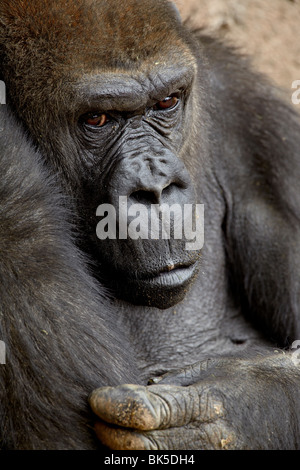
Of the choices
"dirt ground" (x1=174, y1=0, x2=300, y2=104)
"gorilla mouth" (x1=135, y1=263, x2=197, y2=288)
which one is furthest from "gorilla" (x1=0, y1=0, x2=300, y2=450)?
"dirt ground" (x1=174, y1=0, x2=300, y2=104)

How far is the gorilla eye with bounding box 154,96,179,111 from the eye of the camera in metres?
3.34

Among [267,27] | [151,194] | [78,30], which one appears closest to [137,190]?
[151,194]

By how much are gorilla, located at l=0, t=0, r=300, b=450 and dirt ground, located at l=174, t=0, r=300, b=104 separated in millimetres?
2235

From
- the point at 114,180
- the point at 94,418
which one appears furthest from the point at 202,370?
the point at 114,180

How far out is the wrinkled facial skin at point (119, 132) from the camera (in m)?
3.03

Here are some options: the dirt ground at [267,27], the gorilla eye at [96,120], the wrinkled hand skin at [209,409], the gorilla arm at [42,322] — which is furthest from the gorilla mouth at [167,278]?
the dirt ground at [267,27]

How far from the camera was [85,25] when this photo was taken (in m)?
3.05

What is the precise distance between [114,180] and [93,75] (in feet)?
1.50

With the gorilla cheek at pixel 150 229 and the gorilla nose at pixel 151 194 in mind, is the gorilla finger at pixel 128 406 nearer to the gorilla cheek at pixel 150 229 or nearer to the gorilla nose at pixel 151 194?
the gorilla cheek at pixel 150 229

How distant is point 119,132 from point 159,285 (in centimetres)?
71

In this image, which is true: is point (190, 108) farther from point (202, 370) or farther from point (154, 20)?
point (202, 370)

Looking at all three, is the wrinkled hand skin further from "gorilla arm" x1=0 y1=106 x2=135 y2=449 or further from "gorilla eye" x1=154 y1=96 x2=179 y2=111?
"gorilla eye" x1=154 y1=96 x2=179 y2=111

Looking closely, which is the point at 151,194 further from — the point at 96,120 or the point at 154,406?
the point at 154,406

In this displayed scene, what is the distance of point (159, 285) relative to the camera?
306 cm
